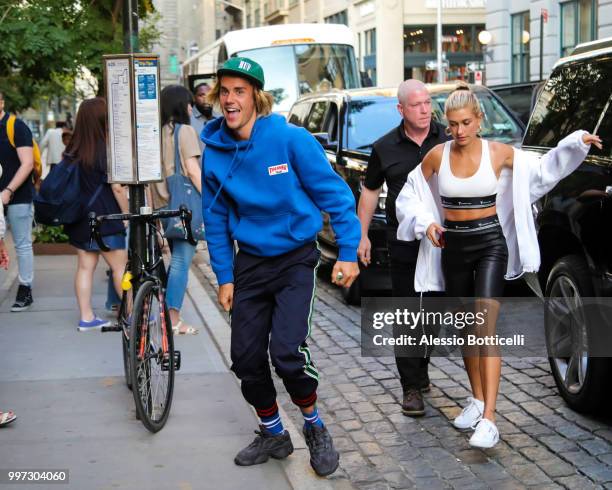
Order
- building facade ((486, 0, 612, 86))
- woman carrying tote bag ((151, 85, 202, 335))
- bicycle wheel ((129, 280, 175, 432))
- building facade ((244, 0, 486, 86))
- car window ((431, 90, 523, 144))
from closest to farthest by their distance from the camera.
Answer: bicycle wheel ((129, 280, 175, 432)) < woman carrying tote bag ((151, 85, 202, 335)) < car window ((431, 90, 523, 144)) < building facade ((486, 0, 612, 86)) < building facade ((244, 0, 486, 86))

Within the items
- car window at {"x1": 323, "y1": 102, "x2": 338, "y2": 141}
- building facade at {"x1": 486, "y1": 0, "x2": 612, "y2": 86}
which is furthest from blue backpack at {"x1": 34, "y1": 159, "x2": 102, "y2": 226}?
building facade at {"x1": 486, "y1": 0, "x2": 612, "y2": 86}

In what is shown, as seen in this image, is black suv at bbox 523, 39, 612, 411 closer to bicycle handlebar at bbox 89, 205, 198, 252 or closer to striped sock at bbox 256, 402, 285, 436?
striped sock at bbox 256, 402, 285, 436

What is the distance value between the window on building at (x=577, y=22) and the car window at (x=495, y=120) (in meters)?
18.6

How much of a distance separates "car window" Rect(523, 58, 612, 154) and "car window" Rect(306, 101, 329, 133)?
5227 mm

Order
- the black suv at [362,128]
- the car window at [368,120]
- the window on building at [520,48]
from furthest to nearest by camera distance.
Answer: the window on building at [520,48]
the car window at [368,120]
the black suv at [362,128]

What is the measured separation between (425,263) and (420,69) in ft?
141

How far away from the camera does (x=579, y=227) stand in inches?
226

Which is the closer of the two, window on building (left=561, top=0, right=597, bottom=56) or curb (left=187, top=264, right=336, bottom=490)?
curb (left=187, top=264, right=336, bottom=490)

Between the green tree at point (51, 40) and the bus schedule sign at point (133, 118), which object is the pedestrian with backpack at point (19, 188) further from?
the green tree at point (51, 40)

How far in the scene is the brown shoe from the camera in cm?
600

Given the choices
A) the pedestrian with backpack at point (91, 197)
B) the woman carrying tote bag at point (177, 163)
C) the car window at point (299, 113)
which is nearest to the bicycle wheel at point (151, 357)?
the pedestrian with backpack at point (91, 197)

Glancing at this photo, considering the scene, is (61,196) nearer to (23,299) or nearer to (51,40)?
(23,299)

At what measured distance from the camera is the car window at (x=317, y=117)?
12000 mm

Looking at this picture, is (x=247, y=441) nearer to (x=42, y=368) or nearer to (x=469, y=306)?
(x=469, y=306)
